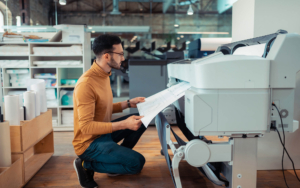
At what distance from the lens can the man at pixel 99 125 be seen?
4.76ft

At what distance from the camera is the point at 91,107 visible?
1.47 metres

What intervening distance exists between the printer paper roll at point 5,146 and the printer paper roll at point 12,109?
16cm

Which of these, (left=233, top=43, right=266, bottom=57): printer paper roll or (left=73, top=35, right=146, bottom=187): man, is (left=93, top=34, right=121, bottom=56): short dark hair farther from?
(left=233, top=43, right=266, bottom=57): printer paper roll

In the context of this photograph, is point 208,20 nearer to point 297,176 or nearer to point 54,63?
point 54,63

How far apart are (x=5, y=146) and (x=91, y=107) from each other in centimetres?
63

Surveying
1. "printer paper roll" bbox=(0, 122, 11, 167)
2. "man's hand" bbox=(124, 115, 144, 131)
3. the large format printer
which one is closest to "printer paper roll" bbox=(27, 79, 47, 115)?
"printer paper roll" bbox=(0, 122, 11, 167)

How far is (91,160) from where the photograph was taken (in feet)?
5.24

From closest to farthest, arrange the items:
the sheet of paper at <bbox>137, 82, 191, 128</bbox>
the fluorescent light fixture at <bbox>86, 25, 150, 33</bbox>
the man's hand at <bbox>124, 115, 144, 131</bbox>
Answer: the sheet of paper at <bbox>137, 82, 191, 128</bbox> < the man's hand at <bbox>124, 115, 144, 131</bbox> < the fluorescent light fixture at <bbox>86, 25, 150, 33</bbox>

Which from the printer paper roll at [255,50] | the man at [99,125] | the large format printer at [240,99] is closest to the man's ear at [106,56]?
the man at [99,125]

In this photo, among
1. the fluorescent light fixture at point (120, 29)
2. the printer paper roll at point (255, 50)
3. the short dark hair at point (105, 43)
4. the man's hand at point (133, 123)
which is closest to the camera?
the printer paper roll at point (255, 50)

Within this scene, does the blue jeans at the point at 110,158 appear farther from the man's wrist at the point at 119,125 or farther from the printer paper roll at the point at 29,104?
the printer paper roll at the point at 29,104

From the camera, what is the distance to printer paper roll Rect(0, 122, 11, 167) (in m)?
1.46

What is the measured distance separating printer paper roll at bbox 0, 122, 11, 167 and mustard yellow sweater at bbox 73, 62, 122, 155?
42 centimetres

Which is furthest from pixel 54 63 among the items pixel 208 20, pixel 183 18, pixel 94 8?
pixel 208 20
